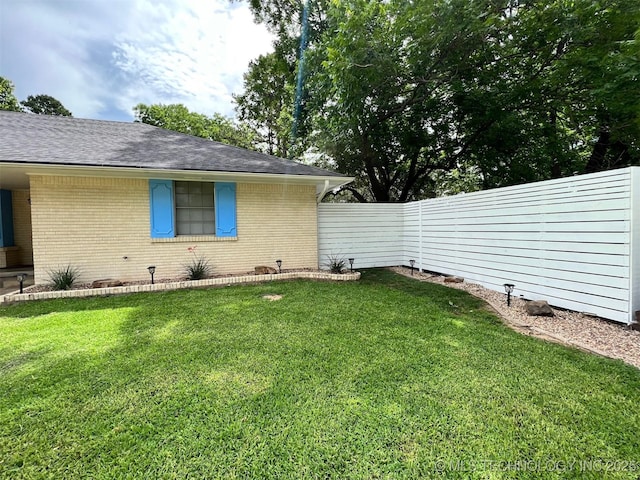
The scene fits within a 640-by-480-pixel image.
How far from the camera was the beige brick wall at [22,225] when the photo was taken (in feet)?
26.8

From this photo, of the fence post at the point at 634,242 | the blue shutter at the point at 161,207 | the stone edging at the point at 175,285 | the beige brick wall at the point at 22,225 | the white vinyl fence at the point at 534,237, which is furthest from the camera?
the beige brick wall at the point at 22,225

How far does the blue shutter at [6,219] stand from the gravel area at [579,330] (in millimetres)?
11949

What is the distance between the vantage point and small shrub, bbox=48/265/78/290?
571 cm

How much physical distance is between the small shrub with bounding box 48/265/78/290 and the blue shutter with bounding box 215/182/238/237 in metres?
3.05

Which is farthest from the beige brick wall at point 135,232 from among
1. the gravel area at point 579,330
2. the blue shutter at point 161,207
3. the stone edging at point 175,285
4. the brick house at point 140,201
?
the gravel area at point 579,330

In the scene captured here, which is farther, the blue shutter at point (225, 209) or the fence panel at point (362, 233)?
the fence panel at point (362, 233)

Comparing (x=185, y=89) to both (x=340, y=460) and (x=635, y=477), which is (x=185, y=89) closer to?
(x=340, y=460)

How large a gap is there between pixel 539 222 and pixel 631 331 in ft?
6.52

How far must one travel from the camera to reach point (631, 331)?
3711mm

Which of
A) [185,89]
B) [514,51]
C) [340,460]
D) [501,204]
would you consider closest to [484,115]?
[514,51]

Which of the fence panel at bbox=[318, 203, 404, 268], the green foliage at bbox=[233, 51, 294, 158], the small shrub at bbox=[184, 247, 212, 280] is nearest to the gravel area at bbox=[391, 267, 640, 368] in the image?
the fence panel at bbox=[318, 203, 404, 268]

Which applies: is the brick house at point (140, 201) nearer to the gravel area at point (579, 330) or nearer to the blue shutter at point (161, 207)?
the blue shutter at point (161, 207)

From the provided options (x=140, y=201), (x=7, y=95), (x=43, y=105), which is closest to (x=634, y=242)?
(x=140, y=201)

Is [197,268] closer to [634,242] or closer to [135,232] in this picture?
[135,232]
